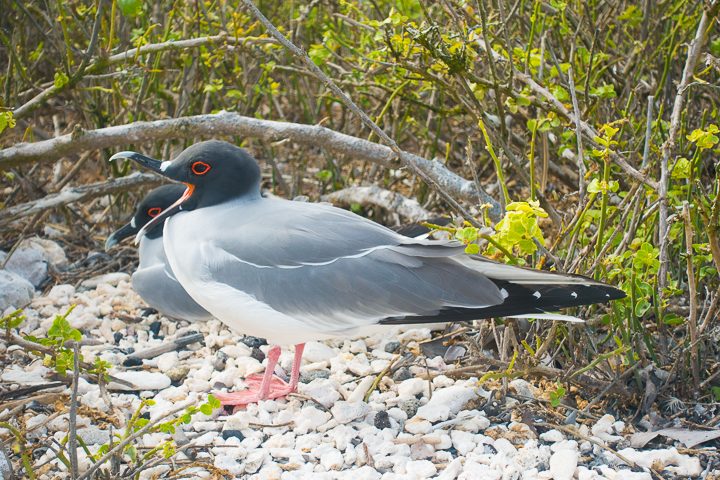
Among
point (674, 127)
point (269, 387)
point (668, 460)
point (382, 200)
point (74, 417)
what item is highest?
point (674, 127)

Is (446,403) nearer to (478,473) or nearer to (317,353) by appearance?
(478,473)

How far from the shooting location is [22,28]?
5.72 metres

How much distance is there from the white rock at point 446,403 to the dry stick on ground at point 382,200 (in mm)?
1464

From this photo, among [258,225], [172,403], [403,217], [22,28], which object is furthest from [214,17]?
[172,403]

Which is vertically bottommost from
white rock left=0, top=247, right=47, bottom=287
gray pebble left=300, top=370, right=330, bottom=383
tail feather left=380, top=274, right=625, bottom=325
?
white rock left=0, top=247, right=47, bottom=287

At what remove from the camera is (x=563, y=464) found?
136 inches

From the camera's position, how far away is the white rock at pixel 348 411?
12.7 ft

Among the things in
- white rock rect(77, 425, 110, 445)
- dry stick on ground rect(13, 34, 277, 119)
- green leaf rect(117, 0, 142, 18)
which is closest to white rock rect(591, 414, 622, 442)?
white rock rect(77, 425, 110, 445)

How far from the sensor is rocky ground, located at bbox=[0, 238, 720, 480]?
3461 millimetres

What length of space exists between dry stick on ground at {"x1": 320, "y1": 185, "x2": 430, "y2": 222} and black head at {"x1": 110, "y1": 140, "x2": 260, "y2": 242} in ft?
4.46

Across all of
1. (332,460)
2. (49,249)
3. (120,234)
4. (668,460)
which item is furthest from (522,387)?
(49,249)

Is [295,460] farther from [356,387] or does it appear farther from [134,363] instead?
[134,363]

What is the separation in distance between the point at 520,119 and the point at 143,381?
8.41ft

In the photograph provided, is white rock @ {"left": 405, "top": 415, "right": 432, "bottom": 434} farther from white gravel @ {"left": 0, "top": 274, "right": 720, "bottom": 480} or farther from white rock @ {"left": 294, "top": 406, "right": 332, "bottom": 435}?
white rock @ {"left": 294, "top": 406, "right": 332, "bottom": 435}
